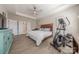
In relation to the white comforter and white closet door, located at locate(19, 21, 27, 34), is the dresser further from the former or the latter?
the white comforter

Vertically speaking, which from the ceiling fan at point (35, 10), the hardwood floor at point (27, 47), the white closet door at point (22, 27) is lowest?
the hardwood floor at point (27, 47)

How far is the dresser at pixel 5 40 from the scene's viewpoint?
170cm

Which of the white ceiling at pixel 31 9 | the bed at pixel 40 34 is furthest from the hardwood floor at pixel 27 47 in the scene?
the white ceiling at pixel 31 9

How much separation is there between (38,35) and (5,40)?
598 millimetres

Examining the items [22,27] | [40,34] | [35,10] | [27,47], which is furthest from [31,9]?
[27,47]

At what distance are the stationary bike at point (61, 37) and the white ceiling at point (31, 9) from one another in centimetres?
24

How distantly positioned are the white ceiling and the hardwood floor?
441 mm

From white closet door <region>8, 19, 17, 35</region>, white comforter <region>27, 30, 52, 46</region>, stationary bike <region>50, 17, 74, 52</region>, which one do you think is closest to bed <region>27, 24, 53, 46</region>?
white comforter <region>27, 30, 52, 46</region>

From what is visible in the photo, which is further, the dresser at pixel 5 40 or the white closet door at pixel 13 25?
the white closet door at pixel 13 25

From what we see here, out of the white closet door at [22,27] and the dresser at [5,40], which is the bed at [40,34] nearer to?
the white closet door at [22,27]

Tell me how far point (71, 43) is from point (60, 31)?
0.98 ft

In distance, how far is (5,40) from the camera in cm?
174

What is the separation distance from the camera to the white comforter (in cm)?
182

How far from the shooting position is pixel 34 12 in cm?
185
